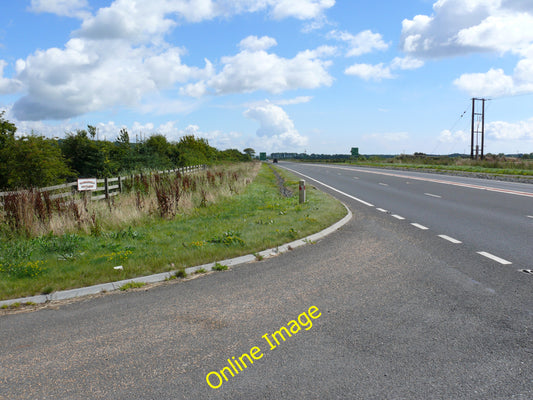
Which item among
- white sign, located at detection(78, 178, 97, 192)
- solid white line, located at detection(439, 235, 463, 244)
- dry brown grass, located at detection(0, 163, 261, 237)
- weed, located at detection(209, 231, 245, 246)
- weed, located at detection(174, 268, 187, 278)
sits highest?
white sign, located at detection(78, 178, 97, 192)

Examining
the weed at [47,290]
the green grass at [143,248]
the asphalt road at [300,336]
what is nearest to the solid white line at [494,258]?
the asphalt road at [300,336]

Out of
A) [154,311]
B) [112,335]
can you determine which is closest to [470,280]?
[154,311]

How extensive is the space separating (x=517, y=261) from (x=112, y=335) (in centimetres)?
622

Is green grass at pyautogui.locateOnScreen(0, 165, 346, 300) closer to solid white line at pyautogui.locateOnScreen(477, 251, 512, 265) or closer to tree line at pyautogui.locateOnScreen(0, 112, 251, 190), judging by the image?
solid white line at pyautogui.locateOnScreen(477, 251, 512, 265)

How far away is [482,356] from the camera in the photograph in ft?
11.3

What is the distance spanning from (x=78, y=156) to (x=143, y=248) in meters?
23.8

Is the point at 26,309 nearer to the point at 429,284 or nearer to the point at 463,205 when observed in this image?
the point at 429,284

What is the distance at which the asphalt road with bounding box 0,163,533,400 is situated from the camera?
312 centimetres

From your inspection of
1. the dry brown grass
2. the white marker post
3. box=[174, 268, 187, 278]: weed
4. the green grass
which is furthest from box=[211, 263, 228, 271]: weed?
the white marker post

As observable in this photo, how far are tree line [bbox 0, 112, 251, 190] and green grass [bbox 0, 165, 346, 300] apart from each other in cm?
556

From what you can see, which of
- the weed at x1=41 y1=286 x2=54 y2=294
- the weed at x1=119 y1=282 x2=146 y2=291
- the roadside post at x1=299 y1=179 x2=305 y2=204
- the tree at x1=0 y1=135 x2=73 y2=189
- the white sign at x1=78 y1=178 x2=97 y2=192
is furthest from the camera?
the tree at x1=0 y1=135 x2=73 y2=189

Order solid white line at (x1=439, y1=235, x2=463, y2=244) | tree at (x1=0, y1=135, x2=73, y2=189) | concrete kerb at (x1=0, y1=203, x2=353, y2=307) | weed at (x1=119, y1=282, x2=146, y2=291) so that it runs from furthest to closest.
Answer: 1. tree at (x1=0, y1=135, x2=73, y2=189)
2. solid white line at (x1=439, y1=235, x2=463, y2=244)
3. weed at (x1=119, y1=282, x2=146, y2=291)
4. concrete kerb at (x1=0, y1=203, x2=353, y2=307)

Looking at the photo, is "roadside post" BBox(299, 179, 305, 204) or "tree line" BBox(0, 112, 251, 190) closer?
"roadside post" BBox(299, 179, 305, 204)

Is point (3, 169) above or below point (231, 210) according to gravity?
above
